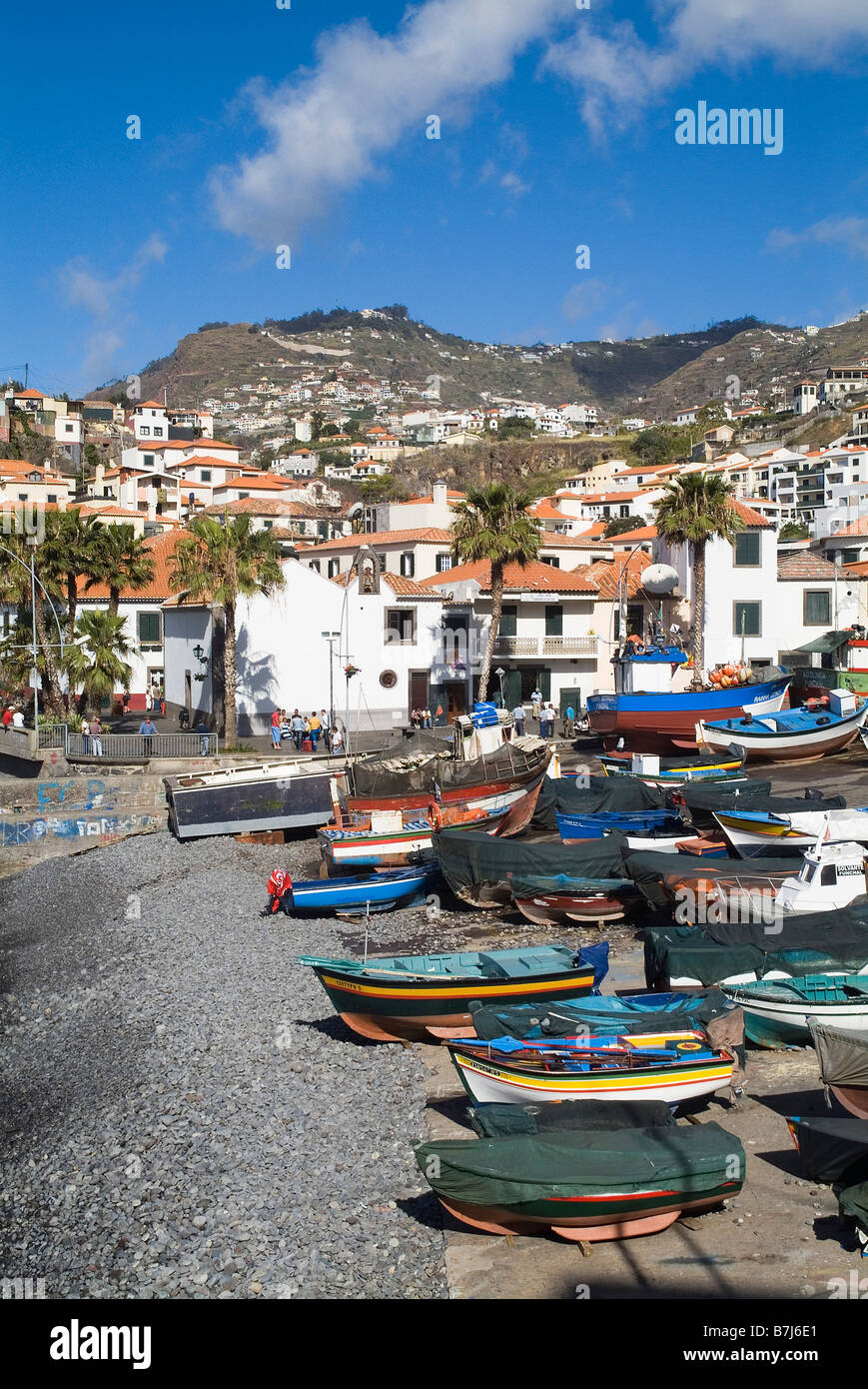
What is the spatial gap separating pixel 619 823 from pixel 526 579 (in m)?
20.6

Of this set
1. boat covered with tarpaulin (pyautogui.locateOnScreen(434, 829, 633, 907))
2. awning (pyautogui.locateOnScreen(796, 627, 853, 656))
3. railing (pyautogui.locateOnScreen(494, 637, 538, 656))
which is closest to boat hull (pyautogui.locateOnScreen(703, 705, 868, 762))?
awning (pyautogui.locateOnScreen(796, 627, 853, 656))

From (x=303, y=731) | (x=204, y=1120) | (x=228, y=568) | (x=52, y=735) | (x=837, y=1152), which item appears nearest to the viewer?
(x=837, y=1152)

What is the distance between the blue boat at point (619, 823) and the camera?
2738 cm

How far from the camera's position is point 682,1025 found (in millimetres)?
A: 14281

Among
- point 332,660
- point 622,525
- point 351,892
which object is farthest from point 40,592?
point 622,525

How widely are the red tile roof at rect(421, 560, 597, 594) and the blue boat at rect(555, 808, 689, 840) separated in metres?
17.9

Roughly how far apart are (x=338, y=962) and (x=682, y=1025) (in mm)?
5645

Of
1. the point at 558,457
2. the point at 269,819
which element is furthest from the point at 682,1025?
the point at 558,457

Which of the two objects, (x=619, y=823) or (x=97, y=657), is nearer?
(x=619, y=823)

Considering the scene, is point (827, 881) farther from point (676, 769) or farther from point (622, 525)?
point (622, 525)

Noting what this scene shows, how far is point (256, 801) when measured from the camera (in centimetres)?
3256

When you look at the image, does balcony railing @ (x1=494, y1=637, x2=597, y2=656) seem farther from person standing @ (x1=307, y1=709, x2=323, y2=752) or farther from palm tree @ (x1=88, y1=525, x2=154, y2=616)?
palm tree @ (x1=88, y1=525, x2=154, y2=616)

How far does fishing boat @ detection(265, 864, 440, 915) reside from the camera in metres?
24.5
